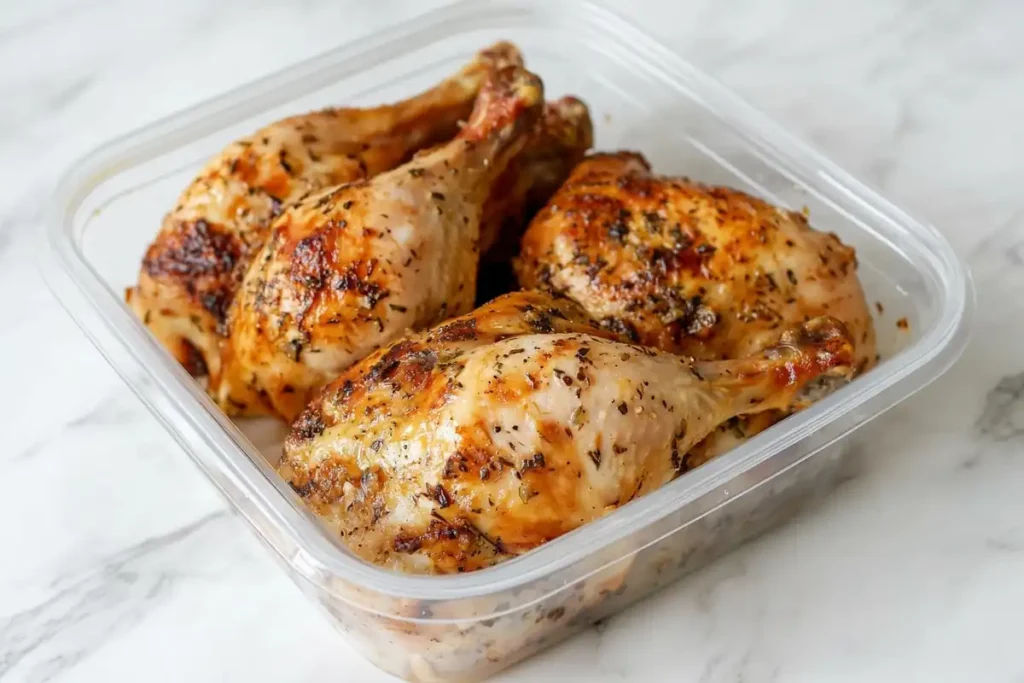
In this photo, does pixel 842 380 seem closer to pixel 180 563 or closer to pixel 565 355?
pixel 565 355

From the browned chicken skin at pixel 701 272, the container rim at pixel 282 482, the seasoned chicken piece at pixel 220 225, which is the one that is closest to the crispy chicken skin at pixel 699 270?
the browned chicken skin at pixel 701 272

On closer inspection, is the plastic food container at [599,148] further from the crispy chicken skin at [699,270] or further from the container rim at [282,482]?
the crispy chicken skin at [699,270]

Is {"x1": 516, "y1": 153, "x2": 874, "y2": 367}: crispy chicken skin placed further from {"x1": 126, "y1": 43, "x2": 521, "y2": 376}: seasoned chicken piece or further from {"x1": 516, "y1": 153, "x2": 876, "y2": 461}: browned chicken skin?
{"x1": 126, "y1": 43, "x2": 521, "y2": 376}: seasoned chicken piece

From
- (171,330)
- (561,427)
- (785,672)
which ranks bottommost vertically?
(785,672)

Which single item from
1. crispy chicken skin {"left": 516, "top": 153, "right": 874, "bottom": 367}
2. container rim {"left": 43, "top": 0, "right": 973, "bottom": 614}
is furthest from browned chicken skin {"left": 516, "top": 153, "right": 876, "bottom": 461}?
container rim {"left": 43, "top": 0, "right": 973, "bottom": 614}

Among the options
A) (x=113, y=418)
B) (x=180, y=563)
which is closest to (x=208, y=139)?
(x=113, y=418)
